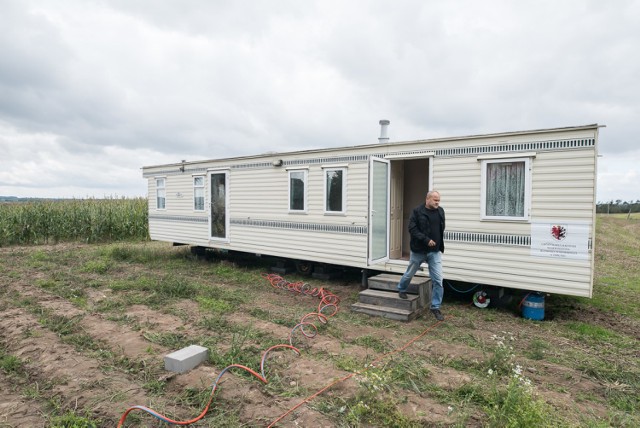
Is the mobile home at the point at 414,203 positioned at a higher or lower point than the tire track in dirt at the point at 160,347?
higher

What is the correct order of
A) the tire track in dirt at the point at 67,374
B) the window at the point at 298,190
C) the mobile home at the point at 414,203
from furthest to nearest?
the window at the point at 298,190
the mobile home at the point at 414,203
the tire track in dirt at the point at 67,374

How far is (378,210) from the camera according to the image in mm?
7477

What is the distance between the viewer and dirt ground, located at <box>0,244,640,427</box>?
10.9ft

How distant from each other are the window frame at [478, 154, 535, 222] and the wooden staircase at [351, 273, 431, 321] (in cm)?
150

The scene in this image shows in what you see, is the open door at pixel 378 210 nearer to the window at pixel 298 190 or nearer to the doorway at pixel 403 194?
the doorway at pixel 403 194

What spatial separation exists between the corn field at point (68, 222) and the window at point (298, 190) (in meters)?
10.4

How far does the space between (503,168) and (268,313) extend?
4.33 meters

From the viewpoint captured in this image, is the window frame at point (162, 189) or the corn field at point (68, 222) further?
the corn field at point (68, 222)

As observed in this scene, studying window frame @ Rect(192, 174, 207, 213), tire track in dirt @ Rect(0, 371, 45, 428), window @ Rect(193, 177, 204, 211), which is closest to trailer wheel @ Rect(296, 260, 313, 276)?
window frame @ Rect(192, 174, 207, 213)

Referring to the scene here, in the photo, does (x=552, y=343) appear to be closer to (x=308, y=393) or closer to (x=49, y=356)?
(x=308, y=393)

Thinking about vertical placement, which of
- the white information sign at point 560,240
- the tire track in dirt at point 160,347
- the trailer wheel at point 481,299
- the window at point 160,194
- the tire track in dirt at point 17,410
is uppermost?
the window at point 160,194

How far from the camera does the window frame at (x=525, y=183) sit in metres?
6.00

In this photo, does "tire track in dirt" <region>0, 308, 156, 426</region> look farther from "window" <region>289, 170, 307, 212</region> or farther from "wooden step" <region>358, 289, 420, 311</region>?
"window" <region>289, 170, 307, 212</region>

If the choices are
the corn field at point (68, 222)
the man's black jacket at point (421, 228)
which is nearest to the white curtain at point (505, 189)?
the man's black jacket at point (421, 228)
